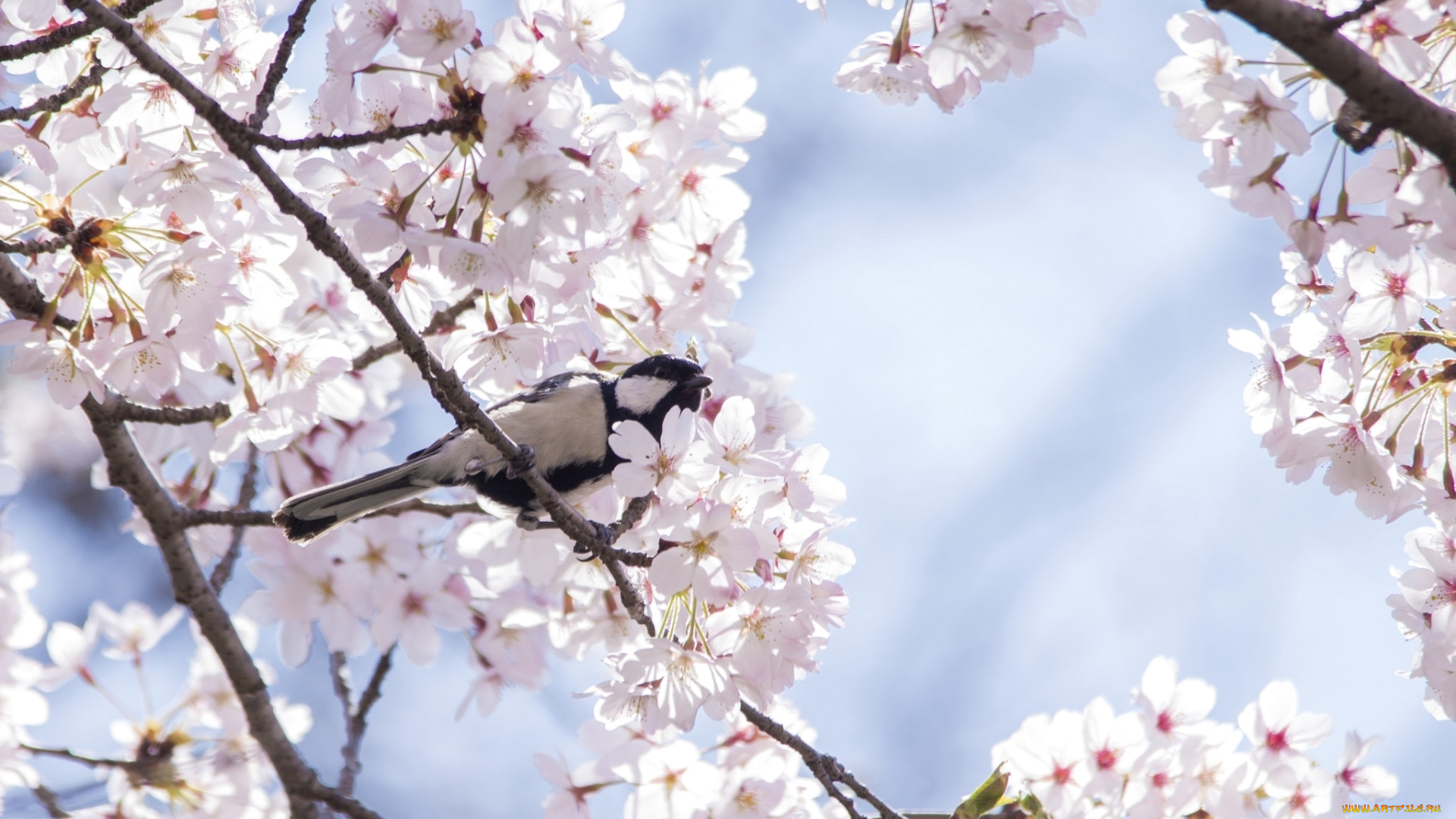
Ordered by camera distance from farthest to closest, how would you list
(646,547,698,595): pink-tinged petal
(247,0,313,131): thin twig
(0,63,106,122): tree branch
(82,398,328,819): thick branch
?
(82,398,328,819): thick branch → (0,63,106,122): tree branch → (646,547,698,595): pink-tinged petal → (247,0,313,131): thin twig

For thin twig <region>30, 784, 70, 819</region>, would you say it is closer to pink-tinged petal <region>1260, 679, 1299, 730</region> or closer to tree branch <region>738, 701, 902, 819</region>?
tree branch <region>738, 701, 902, 819</region>

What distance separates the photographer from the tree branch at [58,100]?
2326mm

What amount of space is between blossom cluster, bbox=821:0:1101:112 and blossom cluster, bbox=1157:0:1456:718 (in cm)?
28

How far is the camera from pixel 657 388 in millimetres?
3215

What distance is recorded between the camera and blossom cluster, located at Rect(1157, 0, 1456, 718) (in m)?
2.00

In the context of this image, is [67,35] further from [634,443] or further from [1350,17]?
[1350,17]

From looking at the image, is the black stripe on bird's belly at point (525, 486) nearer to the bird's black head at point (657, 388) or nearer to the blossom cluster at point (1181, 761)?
the bird's black head at point (657, 388)

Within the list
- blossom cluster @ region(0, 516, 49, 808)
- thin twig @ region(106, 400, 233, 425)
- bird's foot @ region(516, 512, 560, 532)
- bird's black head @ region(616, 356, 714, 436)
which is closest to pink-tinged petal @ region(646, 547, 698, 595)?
bird's black head @ region(616, 356, 714, 436)

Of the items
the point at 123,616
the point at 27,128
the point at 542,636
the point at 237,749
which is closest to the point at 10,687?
the point at 123,616

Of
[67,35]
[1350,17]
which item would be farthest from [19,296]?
[1350,17]

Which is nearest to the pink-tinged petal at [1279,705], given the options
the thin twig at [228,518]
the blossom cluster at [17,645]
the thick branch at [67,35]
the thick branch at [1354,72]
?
the thick branch at [1354,72]

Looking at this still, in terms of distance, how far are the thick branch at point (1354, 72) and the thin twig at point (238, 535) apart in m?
2.90

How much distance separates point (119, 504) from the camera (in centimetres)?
620

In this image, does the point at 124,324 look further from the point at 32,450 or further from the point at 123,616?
the point at 32,450
